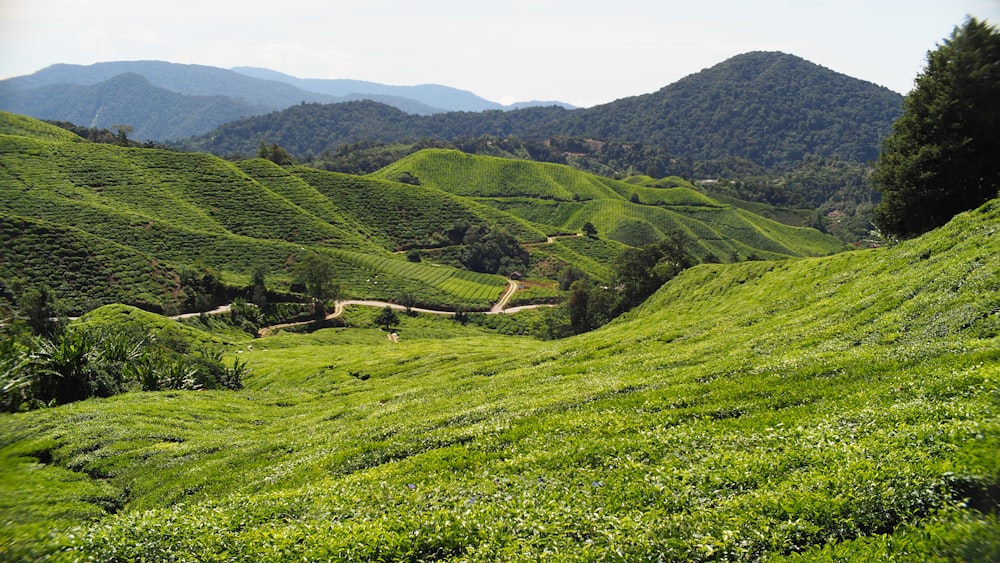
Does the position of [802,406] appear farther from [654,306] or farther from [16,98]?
[654,306]

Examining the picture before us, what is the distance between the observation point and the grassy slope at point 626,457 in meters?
8.57

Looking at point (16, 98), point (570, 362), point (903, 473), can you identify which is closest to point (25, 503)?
point (16, 98)

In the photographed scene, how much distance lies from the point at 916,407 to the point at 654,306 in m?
65.8

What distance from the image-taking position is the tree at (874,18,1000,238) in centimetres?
2459

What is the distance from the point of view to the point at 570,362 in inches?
1157

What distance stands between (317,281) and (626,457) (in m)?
117

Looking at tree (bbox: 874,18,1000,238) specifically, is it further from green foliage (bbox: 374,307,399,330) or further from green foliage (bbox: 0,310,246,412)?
green foliage (bbox: 374,307,399,330)

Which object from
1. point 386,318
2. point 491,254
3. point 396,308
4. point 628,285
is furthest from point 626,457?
point 491,254

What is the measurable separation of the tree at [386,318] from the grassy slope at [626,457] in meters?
93.8

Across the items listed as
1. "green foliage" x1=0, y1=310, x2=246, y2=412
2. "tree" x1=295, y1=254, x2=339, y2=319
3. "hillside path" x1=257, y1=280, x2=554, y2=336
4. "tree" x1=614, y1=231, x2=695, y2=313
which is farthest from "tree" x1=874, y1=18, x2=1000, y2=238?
"tree" x1=295, y1=254, x2=339, y2=319

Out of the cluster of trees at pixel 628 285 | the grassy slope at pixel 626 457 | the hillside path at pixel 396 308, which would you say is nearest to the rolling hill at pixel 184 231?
the hillside path at pixel 396 308

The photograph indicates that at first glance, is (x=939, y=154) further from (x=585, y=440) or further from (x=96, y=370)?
(x=96, y=370)

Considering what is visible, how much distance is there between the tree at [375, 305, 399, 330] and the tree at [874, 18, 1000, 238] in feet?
331

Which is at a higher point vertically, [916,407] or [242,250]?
[916,407]
